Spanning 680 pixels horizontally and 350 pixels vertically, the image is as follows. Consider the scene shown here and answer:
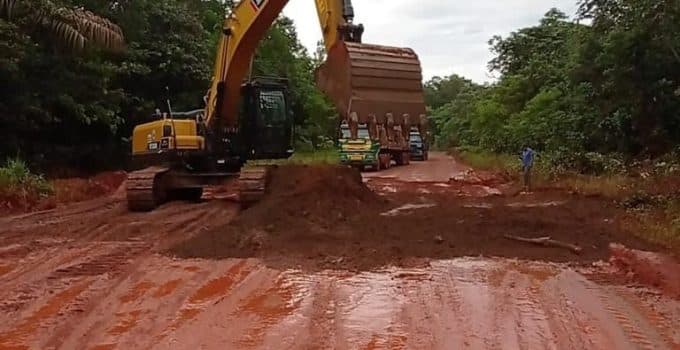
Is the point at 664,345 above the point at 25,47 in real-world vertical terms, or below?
below

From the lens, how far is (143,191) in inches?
623

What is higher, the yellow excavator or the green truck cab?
the yellow excavator

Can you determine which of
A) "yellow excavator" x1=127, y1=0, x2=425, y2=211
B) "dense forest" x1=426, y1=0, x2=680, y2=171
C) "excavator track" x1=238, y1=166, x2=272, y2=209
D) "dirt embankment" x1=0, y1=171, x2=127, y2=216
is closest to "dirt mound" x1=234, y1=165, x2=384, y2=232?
"excavator track" x1=238, y1=166, x2=272, y2=209

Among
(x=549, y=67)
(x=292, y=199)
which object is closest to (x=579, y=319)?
(x=292, y=199)

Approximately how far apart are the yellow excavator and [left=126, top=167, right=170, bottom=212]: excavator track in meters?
0.02

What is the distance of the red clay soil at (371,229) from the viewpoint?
10.3 metres

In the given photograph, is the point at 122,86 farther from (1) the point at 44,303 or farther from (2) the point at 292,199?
(1) the point at 44,303

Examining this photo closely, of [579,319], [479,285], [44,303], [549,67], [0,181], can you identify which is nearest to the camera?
[579,319]

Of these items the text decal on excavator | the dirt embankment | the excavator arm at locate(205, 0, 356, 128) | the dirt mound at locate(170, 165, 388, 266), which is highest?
the text decal on excavator

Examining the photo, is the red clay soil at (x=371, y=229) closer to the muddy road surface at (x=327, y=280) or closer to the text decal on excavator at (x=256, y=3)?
the muddy road surface at (x=327, y=280)

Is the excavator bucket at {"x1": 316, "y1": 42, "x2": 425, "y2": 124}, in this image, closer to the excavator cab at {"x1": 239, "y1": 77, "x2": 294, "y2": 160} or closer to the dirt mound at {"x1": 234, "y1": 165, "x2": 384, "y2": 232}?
the dirt mound at {"x1": 234, "y1": 165, "x2": 384, "y2": 232}

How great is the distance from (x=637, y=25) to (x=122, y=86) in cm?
1666

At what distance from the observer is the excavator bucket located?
14.1 m

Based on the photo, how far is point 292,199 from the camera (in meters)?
13.4
